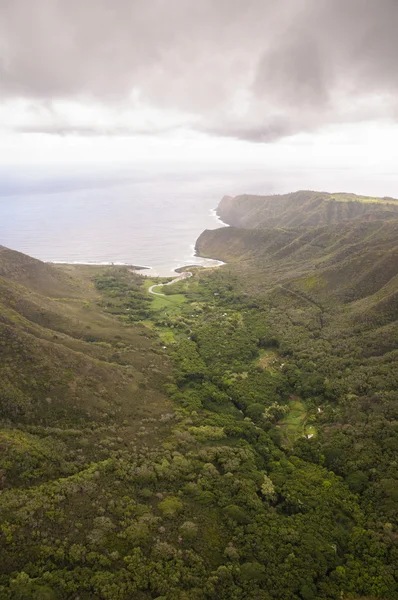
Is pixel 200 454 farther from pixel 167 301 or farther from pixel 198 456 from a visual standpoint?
pixel 167 301

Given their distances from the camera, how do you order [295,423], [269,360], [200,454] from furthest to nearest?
[269,360] → [295,423] → [200,454]

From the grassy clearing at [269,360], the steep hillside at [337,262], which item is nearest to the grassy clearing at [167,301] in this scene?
the steep hillside at [337,262]

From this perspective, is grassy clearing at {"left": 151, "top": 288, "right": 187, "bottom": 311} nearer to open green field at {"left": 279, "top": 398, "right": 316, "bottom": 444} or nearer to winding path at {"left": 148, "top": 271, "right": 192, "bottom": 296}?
winding path at {"left": 148, "top": 271, "right": 192, "bottom": 296}

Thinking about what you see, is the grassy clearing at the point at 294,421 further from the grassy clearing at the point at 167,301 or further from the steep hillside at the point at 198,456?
the grassy clearing at the point at 167,301

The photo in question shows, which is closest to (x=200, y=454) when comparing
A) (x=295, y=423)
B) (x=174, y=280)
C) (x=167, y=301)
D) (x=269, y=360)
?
(x=295, y=423)

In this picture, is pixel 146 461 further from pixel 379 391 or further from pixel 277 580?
pixel 379 391

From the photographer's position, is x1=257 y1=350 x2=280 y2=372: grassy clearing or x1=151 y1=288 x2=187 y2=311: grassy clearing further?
x1=151 y1=288 x2=187 y2=311: grassy clearing

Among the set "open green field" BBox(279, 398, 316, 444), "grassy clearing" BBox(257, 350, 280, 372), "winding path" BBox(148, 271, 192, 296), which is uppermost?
"winding path" BBox(148, 271, 192, 296)

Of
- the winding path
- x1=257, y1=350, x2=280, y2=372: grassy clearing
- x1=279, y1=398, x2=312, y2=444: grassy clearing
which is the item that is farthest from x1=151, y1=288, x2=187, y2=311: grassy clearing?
x1=279, y1=398, x2=312, y2=444: grassy clearing

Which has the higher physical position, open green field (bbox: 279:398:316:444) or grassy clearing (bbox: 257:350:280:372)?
grassy clearing (bbox: 257:350:280:372)
